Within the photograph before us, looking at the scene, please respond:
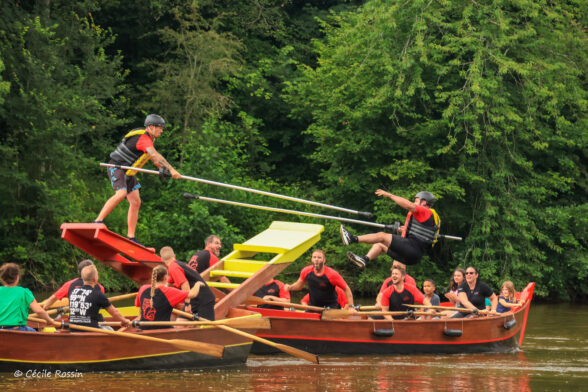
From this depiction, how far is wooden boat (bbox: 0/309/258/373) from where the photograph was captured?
33.5 ft

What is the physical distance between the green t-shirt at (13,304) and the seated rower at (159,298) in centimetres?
146

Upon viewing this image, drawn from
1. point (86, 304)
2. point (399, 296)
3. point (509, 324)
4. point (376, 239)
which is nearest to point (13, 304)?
point (86, 304)

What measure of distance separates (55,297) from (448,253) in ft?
53.0

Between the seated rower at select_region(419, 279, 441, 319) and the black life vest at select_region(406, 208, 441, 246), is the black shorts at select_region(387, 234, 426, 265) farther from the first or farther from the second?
the seated rower at select_region(419, 279, 441, 319)

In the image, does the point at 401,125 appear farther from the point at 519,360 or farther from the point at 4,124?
the point at 519,360

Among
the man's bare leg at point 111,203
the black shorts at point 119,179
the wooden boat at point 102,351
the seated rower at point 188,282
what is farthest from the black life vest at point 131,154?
the wooden boat at point 102,351

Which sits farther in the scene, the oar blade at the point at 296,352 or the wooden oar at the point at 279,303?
the wooden oar at the point at 279,303

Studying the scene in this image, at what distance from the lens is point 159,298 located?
10.8 meters

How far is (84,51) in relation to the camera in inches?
1060

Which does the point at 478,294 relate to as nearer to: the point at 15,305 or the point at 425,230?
the point at 425,230

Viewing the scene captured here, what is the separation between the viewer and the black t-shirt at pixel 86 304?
1036cm

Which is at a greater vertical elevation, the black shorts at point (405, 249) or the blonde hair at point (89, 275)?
the black shorts at point (405, 249)

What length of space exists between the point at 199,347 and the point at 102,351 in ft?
3.92

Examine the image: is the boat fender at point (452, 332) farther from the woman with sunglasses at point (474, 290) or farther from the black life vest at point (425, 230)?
the black life vest at point (425, 230)
